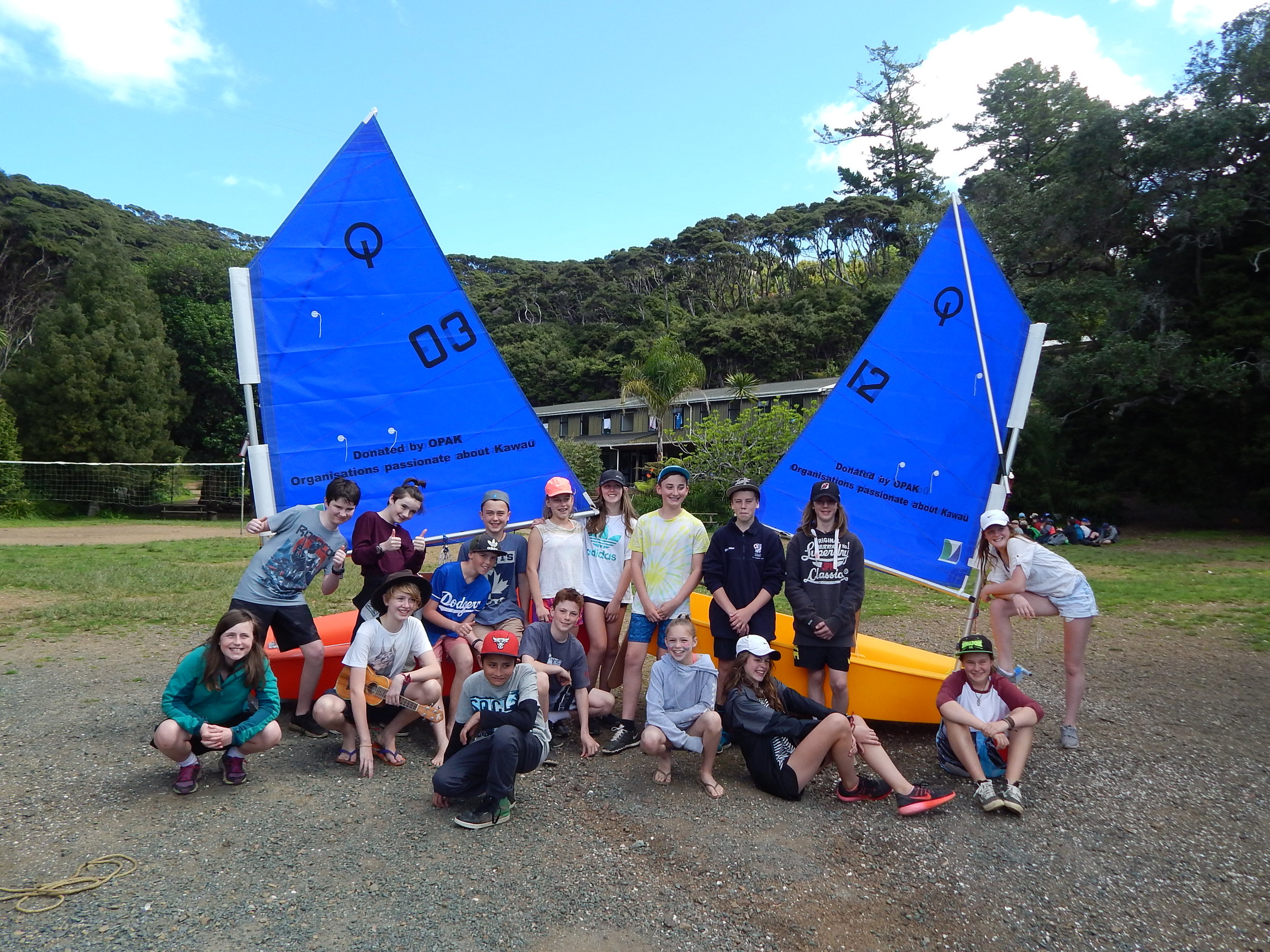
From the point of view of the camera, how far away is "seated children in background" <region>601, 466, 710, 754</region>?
5035 millimetres

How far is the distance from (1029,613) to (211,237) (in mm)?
77330

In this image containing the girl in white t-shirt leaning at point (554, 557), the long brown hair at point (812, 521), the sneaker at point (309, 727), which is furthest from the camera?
the girl in white t-shirt leaning at point (554, 557)

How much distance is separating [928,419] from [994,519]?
1.04 metres

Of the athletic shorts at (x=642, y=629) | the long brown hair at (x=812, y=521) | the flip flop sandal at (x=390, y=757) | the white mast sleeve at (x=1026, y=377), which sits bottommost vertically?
the flip flop sandal at (x=390, y=757)

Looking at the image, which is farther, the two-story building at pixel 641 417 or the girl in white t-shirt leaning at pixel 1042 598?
the two-story building at pixel 641 417

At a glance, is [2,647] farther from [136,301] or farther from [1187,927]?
[136,301]

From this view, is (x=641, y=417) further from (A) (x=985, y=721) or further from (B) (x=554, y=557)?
(A) (x=985, y=721)

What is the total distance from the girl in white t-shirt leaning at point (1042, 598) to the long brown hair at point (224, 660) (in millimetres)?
4104

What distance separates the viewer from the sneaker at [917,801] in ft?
13.0

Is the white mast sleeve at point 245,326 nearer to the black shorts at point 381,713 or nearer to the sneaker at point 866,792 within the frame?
the black shorts at point 381,713

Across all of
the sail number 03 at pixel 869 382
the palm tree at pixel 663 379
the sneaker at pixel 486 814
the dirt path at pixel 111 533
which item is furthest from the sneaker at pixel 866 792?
the palm tree at pixel 663 379

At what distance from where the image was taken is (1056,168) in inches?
983

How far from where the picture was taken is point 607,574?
17.5 feet

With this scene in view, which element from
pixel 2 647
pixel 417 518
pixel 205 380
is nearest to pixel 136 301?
pixel 205 380
